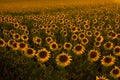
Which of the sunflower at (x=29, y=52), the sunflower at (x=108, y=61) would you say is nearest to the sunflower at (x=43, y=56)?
the sunflower at (x=29, y=52)

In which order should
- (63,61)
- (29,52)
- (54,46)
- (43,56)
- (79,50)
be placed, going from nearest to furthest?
(63,61), (43,56), (29,52), (79,50), (54,46)

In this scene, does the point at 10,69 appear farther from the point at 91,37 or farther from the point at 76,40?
the point at 91,37

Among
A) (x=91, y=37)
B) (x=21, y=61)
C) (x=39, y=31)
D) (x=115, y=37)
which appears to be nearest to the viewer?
(x=21, y=61)

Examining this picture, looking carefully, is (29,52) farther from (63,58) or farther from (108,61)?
(108,61)

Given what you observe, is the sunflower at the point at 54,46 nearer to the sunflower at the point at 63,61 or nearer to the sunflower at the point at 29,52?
the sunflower at the point at 29,52

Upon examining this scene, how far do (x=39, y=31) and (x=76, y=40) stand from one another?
100 inches

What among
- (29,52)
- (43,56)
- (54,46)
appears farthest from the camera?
(54,46)

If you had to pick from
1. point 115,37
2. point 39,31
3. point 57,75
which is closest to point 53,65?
point 57,75

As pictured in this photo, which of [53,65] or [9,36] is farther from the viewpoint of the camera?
[9,36]

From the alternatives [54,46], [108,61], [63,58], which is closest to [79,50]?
[54,46]

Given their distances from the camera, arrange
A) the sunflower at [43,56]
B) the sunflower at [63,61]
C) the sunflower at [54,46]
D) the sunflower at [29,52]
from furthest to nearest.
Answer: the sunflower at [54,46], the sunflower at [29,52], the sunflower at [43,56], the sunflower at [63,61]

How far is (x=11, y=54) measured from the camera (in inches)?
364

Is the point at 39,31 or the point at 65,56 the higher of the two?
the point at 65,56

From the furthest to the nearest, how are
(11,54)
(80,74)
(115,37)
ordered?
(115,37) < (11,54) < (80,74)
